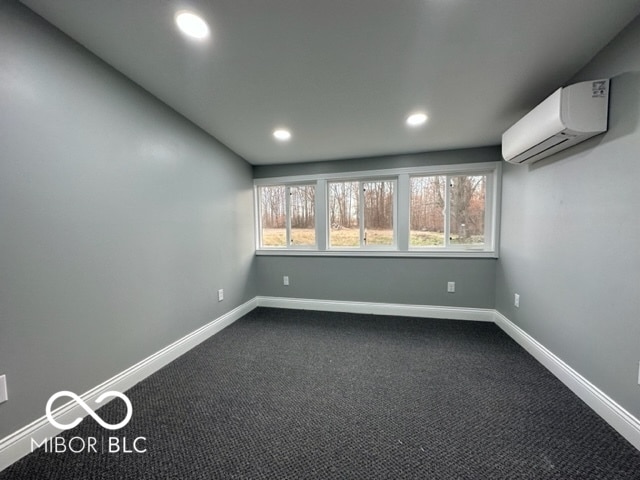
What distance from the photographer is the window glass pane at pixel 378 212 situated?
3.33 m

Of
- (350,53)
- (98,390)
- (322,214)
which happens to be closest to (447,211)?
(322,214)

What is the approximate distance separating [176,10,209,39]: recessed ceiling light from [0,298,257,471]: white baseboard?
7.32 ft

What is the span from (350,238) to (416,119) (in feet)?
5.44

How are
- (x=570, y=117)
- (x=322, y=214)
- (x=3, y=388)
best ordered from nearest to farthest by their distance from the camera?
1. (x=3, y=388)
2. (x=570, y=117)
3. (x=322, y=214)

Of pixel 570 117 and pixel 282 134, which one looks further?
pixel 282 134

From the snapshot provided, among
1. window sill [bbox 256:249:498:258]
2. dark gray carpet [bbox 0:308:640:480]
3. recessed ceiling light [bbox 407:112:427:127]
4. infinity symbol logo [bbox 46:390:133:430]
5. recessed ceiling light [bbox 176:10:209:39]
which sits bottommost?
dark gray carpet [bbox 0:308:640:480]

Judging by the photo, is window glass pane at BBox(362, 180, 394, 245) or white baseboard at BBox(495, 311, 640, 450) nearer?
white baseboard at BBox(495, 311, 640, 450)

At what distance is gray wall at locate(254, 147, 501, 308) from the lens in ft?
9.91

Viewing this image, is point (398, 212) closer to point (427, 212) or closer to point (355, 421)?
point (427, 212)

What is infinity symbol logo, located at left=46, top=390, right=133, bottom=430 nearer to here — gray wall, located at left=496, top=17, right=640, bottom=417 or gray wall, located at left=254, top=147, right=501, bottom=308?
gray wall, located at left=254, top=147, right=501, bottom=308

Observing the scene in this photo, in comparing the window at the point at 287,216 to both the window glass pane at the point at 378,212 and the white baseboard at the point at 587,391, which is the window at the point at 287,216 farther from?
the white baseboard at the point at 587,391

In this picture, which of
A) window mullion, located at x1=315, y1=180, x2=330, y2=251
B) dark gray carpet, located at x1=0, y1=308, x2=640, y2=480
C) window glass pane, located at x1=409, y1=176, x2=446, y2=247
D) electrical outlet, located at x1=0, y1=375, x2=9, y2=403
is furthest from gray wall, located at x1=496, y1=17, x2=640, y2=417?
electrical outlet, located at x1=0, y1=375, x2=9, y2=403

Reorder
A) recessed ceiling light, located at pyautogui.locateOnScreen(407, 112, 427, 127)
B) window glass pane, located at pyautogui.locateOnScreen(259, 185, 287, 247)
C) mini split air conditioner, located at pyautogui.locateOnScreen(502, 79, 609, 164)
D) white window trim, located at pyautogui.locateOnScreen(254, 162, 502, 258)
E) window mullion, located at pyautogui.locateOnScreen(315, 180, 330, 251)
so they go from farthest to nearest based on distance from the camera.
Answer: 1. window glass pane, located at pyautogui.locateOnScreen(259, 185, 287, 247)
2. window mullion, located at pyautogui.locateOnScreen(315, 180, 330, 251)
3. white window trim, located at pyautogui.locateOnScreen(254, 162, 502, 258)
4. recessed ceiling light, located at pyautogui.locateOnScreen(407, 112, 427, 127)
5. mini split air conditioner, located at pyautogui.locateOnScreen(502, 79, 609, 164)

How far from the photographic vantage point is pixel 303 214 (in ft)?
12.0
